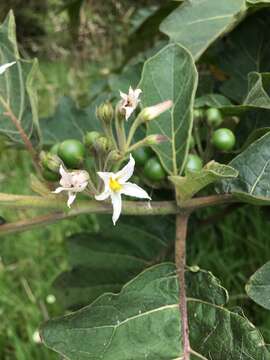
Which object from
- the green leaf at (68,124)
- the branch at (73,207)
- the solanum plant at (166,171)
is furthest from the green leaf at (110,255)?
the branch at (73,207)

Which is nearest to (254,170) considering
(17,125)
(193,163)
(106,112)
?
(193,163)

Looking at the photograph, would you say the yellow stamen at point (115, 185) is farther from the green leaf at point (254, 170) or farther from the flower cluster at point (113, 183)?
the green leaf at point (254, 170)

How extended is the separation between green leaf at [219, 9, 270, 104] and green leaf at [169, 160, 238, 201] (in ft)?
0.94

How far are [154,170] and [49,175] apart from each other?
0.13 meters

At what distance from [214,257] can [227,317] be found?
2.26ft

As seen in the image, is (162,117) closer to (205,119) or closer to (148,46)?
(205,119)

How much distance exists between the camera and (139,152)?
2.72ft

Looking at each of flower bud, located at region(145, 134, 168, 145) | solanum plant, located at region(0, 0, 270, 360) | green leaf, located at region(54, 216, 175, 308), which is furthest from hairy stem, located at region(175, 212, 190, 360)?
green leaf, located at region(54, 216, 175, 308)

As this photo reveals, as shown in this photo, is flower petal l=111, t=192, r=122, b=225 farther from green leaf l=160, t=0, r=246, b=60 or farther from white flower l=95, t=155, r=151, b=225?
green leaf l=160, t=0, r=246, b=60

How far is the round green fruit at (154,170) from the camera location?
2.61ft

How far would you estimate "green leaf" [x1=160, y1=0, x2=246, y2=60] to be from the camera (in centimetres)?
86

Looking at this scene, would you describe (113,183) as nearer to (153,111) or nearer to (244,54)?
(153,111)

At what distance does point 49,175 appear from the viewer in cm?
75

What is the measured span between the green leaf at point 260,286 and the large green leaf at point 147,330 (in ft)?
0.09
